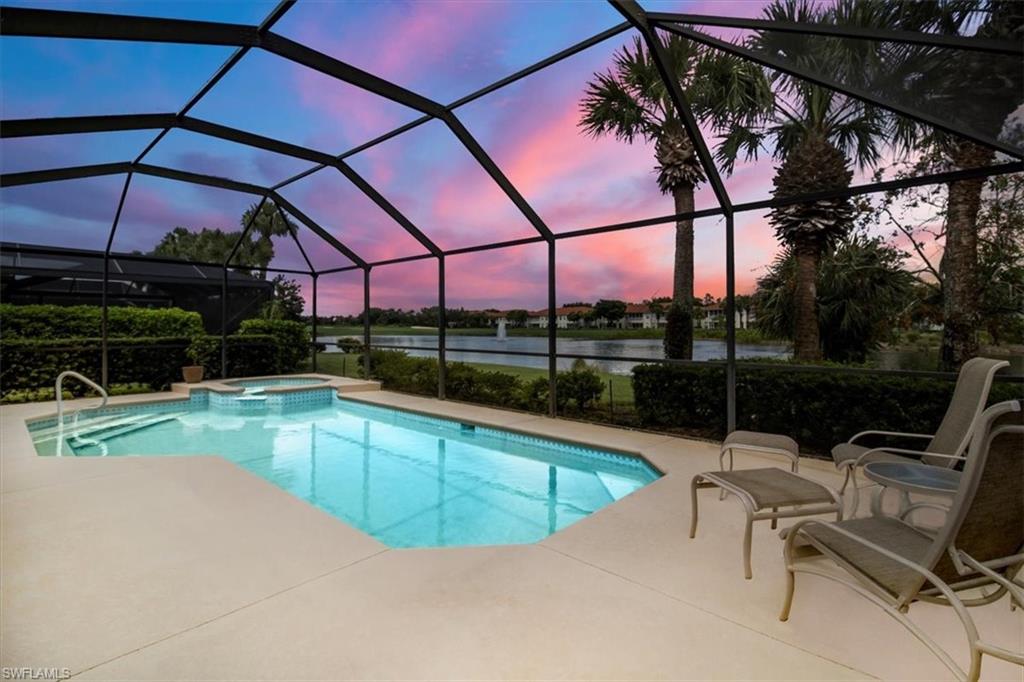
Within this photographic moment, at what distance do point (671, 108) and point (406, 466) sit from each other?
713cm

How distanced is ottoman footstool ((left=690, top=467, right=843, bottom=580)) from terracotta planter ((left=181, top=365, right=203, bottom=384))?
1063cm

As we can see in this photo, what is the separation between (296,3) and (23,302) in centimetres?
1230

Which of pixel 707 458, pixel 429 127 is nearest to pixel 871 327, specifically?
pixel 707 458

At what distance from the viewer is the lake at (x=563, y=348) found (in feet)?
23.2

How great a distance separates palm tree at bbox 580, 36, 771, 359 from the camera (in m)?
6.54

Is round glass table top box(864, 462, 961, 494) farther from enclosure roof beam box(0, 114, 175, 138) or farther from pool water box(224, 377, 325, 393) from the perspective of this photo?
pool water box(224, 377, 325, 393)

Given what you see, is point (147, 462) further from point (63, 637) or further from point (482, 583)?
point (482, 583)

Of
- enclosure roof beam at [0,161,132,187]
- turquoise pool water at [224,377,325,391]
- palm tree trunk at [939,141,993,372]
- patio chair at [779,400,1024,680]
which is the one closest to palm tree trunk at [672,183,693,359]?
palm tree trunk at [939,141,993,372]

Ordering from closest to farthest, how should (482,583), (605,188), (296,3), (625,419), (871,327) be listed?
(482,583)
(296,3)
(625,419)
(605,188)
(871,327)

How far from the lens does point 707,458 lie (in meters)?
4.98

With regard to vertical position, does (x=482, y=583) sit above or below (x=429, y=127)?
below

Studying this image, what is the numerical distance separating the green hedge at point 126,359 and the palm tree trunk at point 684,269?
9.58m

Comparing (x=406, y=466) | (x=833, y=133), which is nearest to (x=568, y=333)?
(x=406, y=466)

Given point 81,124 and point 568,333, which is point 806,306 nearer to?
point 568,333
